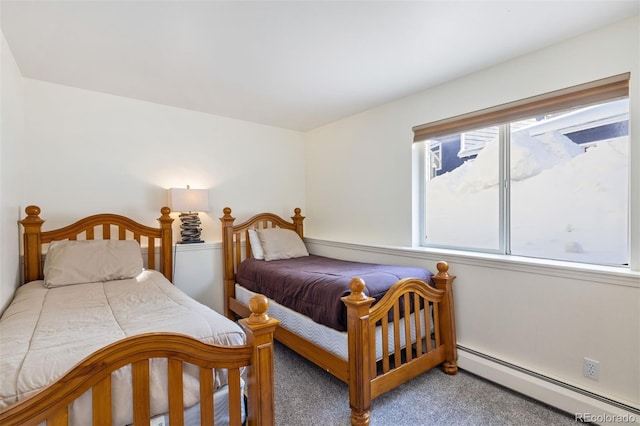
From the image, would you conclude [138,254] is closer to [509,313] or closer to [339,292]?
[339,292]

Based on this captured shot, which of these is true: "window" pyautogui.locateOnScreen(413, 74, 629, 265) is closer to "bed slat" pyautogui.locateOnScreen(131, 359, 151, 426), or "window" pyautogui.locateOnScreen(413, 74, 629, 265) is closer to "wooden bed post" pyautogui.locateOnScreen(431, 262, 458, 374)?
"wooden bed post" pyautogui.locateOnScreen(431, 262, 458, 374)

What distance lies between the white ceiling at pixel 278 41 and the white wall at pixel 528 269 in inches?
5.6

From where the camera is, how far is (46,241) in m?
2.48

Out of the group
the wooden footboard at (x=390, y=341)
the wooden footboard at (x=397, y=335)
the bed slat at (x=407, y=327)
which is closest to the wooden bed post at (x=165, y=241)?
the wooden footboard at (x=390, y=341)

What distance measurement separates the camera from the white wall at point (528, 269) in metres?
1.70

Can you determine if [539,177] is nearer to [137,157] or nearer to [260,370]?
[260,370]

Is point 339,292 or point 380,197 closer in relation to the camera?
point 339,292

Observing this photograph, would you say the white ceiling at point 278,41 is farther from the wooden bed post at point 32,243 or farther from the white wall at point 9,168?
the wooden bed post at point 32,243

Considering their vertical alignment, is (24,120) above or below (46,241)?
above

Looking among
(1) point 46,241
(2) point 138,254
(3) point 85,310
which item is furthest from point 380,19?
(1) point 46,241

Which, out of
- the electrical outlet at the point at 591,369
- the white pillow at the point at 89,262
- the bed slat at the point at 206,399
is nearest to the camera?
the bed slat at the point at 206,399

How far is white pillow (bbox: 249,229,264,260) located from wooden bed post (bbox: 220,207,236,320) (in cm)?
21

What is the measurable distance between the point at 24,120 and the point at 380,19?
2.80 metres

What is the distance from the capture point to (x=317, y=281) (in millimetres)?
2223
